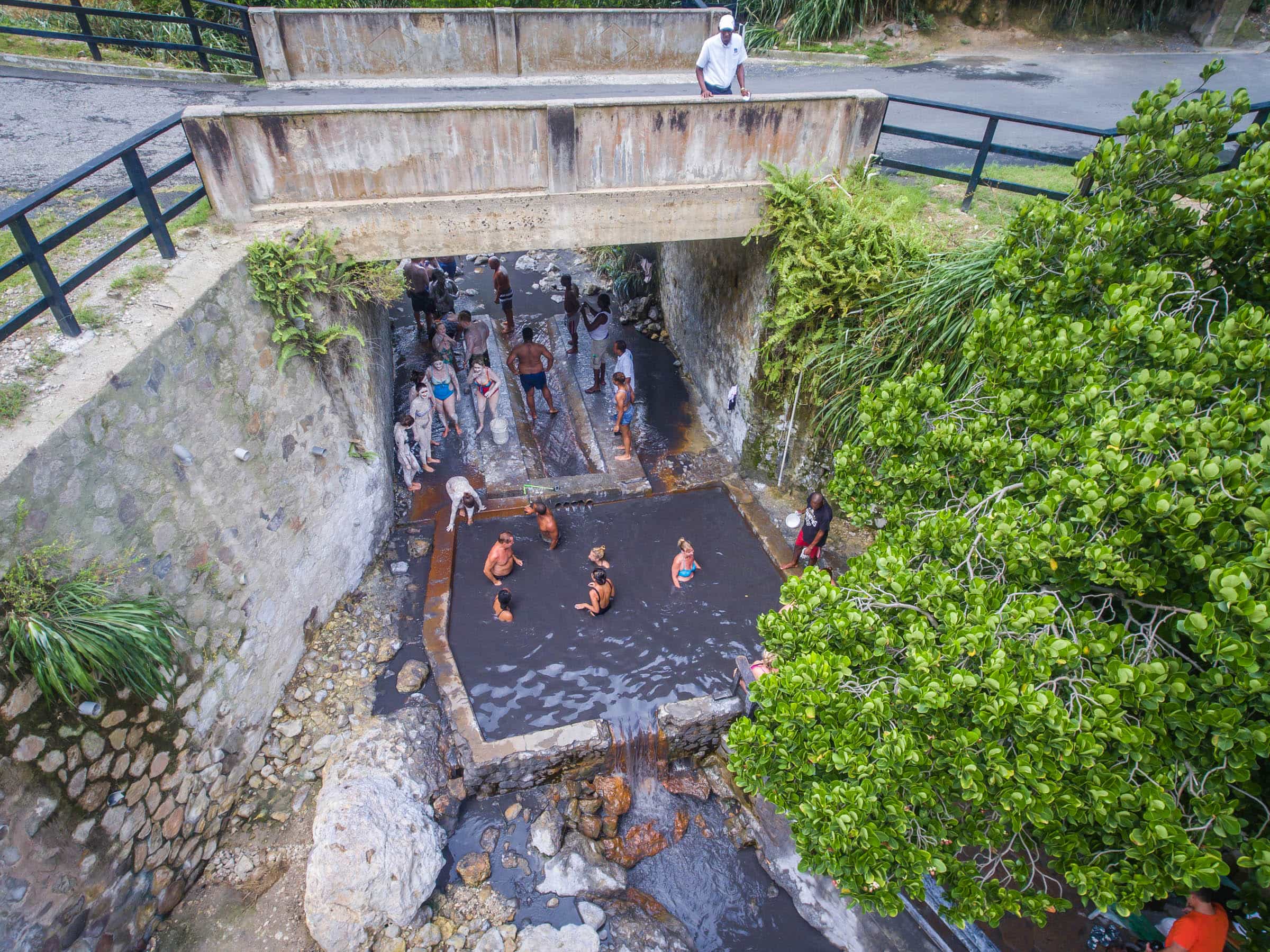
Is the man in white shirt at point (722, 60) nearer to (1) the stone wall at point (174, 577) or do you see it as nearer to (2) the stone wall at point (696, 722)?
(1) the stone wall at point (174, 577)

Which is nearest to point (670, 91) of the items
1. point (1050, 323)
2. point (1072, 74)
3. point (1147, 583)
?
point (1072, 74)

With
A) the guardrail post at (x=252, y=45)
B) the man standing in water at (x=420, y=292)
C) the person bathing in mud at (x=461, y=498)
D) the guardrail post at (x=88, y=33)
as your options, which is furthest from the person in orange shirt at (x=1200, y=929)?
the guardrail post at (x=88, y=33)

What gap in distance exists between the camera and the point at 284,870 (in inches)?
218

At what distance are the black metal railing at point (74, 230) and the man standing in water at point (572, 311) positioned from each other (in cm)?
627

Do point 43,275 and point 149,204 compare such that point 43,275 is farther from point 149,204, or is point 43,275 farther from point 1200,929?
point 1200,929

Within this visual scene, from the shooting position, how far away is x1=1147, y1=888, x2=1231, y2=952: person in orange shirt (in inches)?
176

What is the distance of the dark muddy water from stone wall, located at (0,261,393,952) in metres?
1.76

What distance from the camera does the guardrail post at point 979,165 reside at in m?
7.58

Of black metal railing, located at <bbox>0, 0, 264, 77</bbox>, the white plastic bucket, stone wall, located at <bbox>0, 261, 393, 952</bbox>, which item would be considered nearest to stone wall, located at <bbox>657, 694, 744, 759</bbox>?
stone wall, located at <bbox>0, 261, 393, 952</bbox>

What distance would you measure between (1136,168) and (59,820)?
8.04 m

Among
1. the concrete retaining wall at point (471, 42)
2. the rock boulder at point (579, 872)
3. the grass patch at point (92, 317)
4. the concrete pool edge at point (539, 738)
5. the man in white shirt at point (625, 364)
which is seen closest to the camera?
the grass patch at point (92, 317)

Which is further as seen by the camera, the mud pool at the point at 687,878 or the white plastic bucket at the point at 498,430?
the white plastic bucket at the point at 498,430

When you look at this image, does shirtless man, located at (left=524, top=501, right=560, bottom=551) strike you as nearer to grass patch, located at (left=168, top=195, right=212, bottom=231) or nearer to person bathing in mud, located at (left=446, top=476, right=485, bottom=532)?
person bathing in mud, located at (left=446, top=476, right=485, bottom=532)

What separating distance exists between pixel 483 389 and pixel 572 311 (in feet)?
9.17
